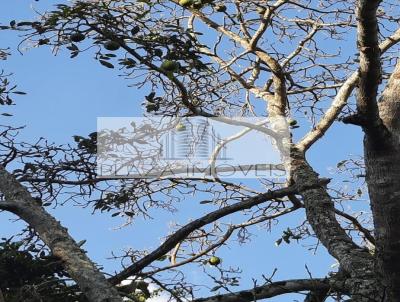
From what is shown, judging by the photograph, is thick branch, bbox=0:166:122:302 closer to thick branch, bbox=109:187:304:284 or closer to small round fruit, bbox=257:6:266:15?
thick branch, bbox=109:187:304:284

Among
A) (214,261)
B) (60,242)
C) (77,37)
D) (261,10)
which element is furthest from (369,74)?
(261,10)

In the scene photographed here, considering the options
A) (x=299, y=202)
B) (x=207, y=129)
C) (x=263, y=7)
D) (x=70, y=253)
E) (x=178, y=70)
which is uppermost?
(x=263, y=7)

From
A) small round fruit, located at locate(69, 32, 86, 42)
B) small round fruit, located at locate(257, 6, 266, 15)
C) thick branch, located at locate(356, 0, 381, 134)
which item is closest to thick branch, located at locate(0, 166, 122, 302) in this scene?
small round fruit, located at locate(69, 32, 86, 42)

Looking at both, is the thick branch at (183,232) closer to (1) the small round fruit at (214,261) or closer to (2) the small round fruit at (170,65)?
(1) the small round fruit at (214,261)

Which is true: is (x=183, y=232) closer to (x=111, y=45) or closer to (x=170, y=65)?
(x=170, y=65)

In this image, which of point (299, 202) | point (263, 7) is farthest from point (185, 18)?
point (299, 202)

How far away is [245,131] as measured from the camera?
6.75 meters

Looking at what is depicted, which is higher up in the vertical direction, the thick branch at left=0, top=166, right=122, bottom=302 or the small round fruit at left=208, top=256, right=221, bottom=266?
the small round fruit at left=208, top=256, right=221, bottom=266

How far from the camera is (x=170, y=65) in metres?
4.11

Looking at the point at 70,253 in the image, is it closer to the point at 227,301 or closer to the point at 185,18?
the point at 227,301

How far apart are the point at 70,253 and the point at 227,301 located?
1007 mm

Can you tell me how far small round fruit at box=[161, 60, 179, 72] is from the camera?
4.11 m

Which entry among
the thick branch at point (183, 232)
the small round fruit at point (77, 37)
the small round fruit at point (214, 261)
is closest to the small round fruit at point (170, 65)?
the small round fruit at point (77, 37)

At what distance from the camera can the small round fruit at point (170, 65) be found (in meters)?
4.11
